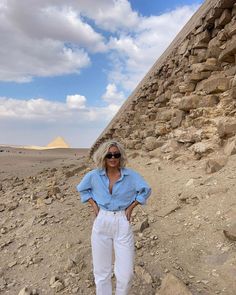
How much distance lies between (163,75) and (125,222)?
579 cm

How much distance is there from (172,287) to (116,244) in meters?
0.68

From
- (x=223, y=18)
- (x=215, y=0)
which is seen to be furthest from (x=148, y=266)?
(x=215, y=0)

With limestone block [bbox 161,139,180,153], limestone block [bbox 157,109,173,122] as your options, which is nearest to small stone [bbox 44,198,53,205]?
limestone block [bbox 161,139,180,153]

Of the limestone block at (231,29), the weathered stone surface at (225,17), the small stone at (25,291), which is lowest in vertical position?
the small stone at (25,291)

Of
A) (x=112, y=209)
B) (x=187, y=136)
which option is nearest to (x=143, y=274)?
(x=112, y=209)

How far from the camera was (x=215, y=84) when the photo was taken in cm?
604

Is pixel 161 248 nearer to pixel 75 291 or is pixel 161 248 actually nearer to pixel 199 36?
pixel 75 291

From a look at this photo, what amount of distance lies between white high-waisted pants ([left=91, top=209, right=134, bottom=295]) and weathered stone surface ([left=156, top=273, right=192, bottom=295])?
0.41 m

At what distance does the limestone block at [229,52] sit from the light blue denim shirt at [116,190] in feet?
11.7

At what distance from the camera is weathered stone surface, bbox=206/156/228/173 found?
5133mm

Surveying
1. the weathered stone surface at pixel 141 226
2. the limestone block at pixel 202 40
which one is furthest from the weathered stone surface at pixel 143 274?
the limestone block at pixel 202 40

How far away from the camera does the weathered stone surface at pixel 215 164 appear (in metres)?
5.13

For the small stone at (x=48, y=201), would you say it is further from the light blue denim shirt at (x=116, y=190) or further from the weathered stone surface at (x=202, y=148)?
the light blue denim shirt at (x=116, y=190)

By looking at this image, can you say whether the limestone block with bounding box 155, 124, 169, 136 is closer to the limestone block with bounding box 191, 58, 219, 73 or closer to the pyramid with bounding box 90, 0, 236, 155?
the pyramid with bounding box 90, 0, 236, 155
